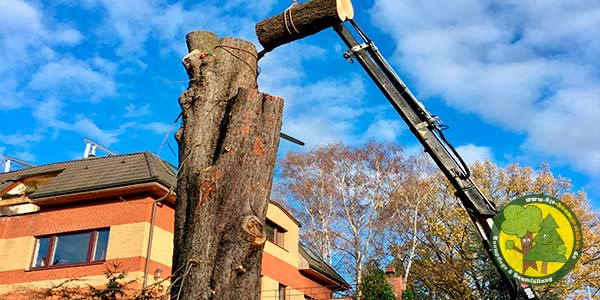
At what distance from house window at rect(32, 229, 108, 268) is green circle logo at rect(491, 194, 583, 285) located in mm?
10687

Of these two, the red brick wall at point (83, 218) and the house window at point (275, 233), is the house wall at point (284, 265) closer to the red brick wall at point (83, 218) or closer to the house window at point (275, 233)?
the house window at point (275, 233)

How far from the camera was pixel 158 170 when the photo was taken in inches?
615

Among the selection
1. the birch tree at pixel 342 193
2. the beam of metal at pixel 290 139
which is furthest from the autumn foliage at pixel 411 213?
the beam of metal at pixel 290 139

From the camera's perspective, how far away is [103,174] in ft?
52.9

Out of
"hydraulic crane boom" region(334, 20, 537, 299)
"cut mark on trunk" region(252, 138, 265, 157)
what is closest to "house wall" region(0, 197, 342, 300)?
"hydraulic crane boom" region(334, 20, 537, 299)

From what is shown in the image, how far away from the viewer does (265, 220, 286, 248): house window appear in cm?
1888

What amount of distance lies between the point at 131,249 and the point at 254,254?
1070cm

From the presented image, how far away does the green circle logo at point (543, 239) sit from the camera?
736cm

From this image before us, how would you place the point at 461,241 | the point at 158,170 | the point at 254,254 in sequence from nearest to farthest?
1. the point at 254,254
2. the point at 158,170
3. the point at 461,241

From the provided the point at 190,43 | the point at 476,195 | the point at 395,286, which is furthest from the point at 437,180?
the point at 190,43

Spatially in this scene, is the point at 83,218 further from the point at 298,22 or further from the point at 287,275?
the point at 298,22

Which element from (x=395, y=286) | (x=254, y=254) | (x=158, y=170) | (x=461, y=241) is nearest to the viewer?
(x=254, y=254)

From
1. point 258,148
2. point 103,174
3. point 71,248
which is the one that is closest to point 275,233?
point 103,174

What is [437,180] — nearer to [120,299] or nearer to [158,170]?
[158,170]
